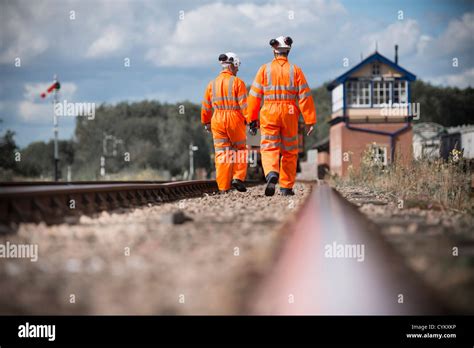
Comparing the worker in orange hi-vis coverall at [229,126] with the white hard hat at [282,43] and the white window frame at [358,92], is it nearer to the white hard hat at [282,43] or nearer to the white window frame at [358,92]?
the white hard hat at [282,43]

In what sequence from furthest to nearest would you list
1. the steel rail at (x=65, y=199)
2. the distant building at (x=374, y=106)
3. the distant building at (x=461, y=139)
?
1. the distant building at (x=461, y=139)
2. the distant building at (x=374, y=106)
3. the steel rail at (x=65, y=199)

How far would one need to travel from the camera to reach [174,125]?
77.6 meters

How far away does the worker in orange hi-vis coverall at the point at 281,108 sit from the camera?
9.77m

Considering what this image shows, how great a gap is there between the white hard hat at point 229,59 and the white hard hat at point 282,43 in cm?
140

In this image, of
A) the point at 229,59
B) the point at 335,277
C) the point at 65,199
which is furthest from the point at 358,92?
the point at 335,277

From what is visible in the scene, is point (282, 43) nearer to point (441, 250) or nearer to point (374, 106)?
point (441, 250)

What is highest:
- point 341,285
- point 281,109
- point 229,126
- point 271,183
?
point 281,109

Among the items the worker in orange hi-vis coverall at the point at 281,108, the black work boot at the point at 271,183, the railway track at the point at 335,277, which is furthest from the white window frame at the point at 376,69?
the railway track at the point at 335,277

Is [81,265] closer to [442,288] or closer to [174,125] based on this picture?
[442,288]

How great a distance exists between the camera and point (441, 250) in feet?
10.8

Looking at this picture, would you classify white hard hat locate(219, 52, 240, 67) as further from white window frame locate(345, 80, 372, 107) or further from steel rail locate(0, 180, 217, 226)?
white window frame locate(345, 80, 372, 107)

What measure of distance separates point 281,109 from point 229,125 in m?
1.38
